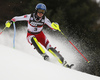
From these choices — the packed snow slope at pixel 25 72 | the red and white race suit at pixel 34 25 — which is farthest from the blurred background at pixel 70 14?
the packed snow slope at pixel 25 72

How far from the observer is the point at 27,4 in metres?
9.75

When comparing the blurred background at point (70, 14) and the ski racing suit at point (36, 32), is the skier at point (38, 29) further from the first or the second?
the blurred background at point (70, 14)

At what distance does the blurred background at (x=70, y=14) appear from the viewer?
31.3 feet

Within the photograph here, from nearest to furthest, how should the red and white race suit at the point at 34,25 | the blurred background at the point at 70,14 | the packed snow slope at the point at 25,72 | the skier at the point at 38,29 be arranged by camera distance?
the packed snow slope at the point at 25,72, the skier at the point at 38,29, the red and white race suit at the point at 34,25, the blurred background at the point at 70,14

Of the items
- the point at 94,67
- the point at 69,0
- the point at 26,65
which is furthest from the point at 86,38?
the point at 26,65

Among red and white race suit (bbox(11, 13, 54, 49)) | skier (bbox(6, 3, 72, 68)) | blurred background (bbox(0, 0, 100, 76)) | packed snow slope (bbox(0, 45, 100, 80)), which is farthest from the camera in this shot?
blurred background (bbox(0, 0, 100, 76))

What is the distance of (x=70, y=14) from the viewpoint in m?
11.4

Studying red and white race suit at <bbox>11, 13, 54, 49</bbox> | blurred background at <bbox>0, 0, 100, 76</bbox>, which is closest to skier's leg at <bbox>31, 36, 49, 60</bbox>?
red and white race suit at <bbox>11, 13, 54, 49</bbox>

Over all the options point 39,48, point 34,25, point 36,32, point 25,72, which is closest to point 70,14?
point 36,32

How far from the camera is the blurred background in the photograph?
31.3ft

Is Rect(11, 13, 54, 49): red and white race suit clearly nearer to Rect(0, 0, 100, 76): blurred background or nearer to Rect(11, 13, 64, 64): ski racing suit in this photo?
Rect(11, 13, 64, 64): ski racing suit

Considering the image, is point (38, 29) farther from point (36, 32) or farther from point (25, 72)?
point (25, 72)

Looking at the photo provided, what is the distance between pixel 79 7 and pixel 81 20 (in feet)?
3.71

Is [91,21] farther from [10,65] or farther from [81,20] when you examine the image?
[10,65]
